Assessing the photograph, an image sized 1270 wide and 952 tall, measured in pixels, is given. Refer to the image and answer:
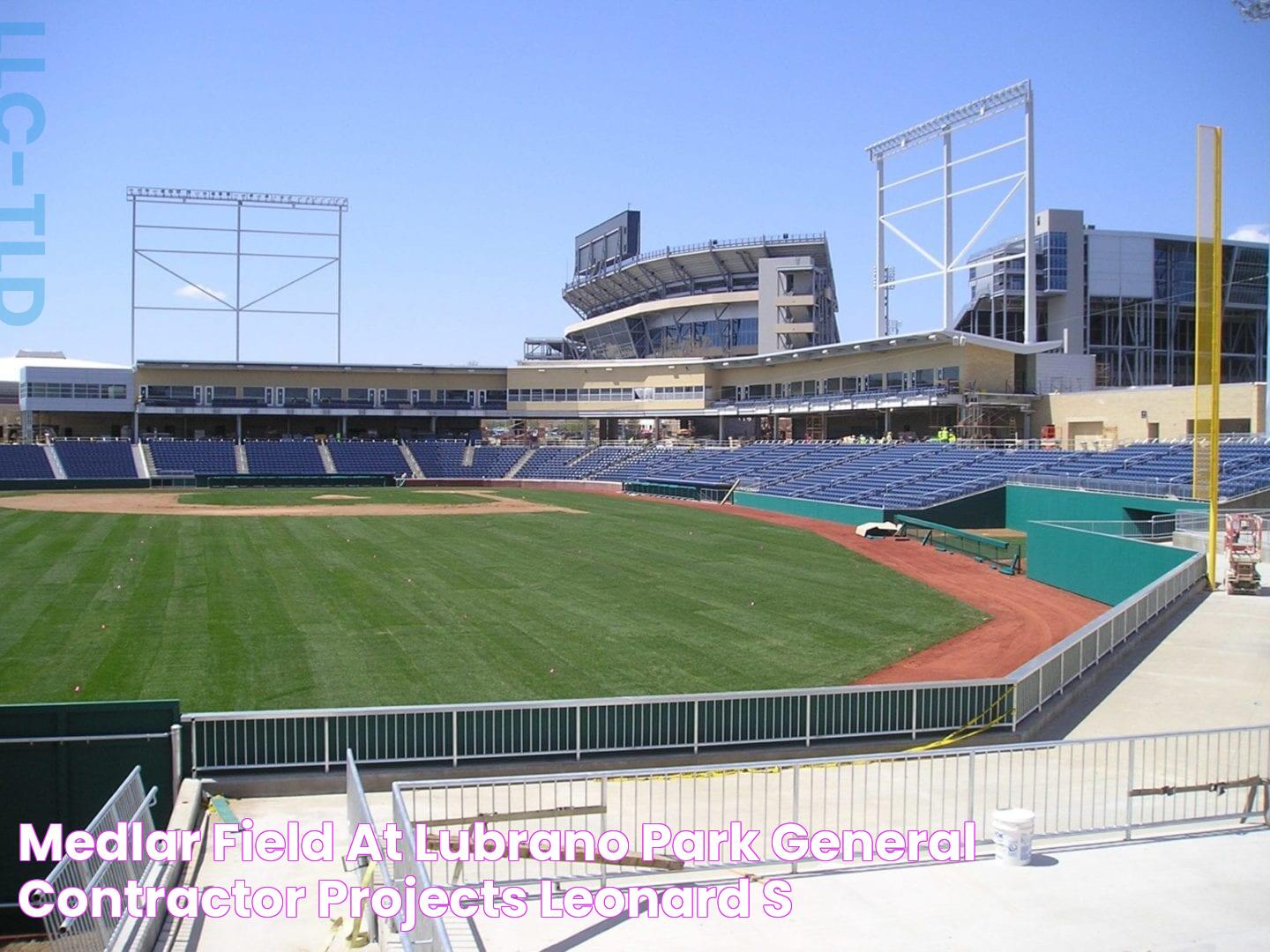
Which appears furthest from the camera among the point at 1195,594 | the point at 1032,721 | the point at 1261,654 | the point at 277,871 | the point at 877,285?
the point at 877,285

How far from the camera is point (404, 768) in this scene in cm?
1423

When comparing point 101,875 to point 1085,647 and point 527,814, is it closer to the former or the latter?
point 527,814

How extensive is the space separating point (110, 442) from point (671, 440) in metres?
44.5

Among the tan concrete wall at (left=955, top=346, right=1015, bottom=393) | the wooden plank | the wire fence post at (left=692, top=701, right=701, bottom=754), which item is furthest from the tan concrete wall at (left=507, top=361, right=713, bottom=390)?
the wooden plank

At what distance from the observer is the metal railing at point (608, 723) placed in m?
13.9

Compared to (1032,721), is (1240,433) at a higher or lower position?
higher

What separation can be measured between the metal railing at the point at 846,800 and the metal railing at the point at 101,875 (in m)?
2.64

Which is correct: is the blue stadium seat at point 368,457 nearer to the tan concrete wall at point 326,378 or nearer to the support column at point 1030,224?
the tan concrete wall at point 326,378

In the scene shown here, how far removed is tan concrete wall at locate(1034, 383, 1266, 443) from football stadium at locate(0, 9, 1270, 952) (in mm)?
234

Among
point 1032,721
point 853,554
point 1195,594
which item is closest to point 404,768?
point 1032,721

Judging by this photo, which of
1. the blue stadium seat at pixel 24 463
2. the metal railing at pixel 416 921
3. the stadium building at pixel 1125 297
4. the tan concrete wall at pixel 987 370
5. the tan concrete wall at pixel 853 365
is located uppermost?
the stadium building at pixel 1125 297

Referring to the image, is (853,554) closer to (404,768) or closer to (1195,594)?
(1195,594)

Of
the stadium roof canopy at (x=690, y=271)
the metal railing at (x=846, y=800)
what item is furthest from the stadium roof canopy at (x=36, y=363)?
the metal railing at (x=846, y=800)

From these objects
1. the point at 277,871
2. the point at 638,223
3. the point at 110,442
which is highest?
the point at 638,223
